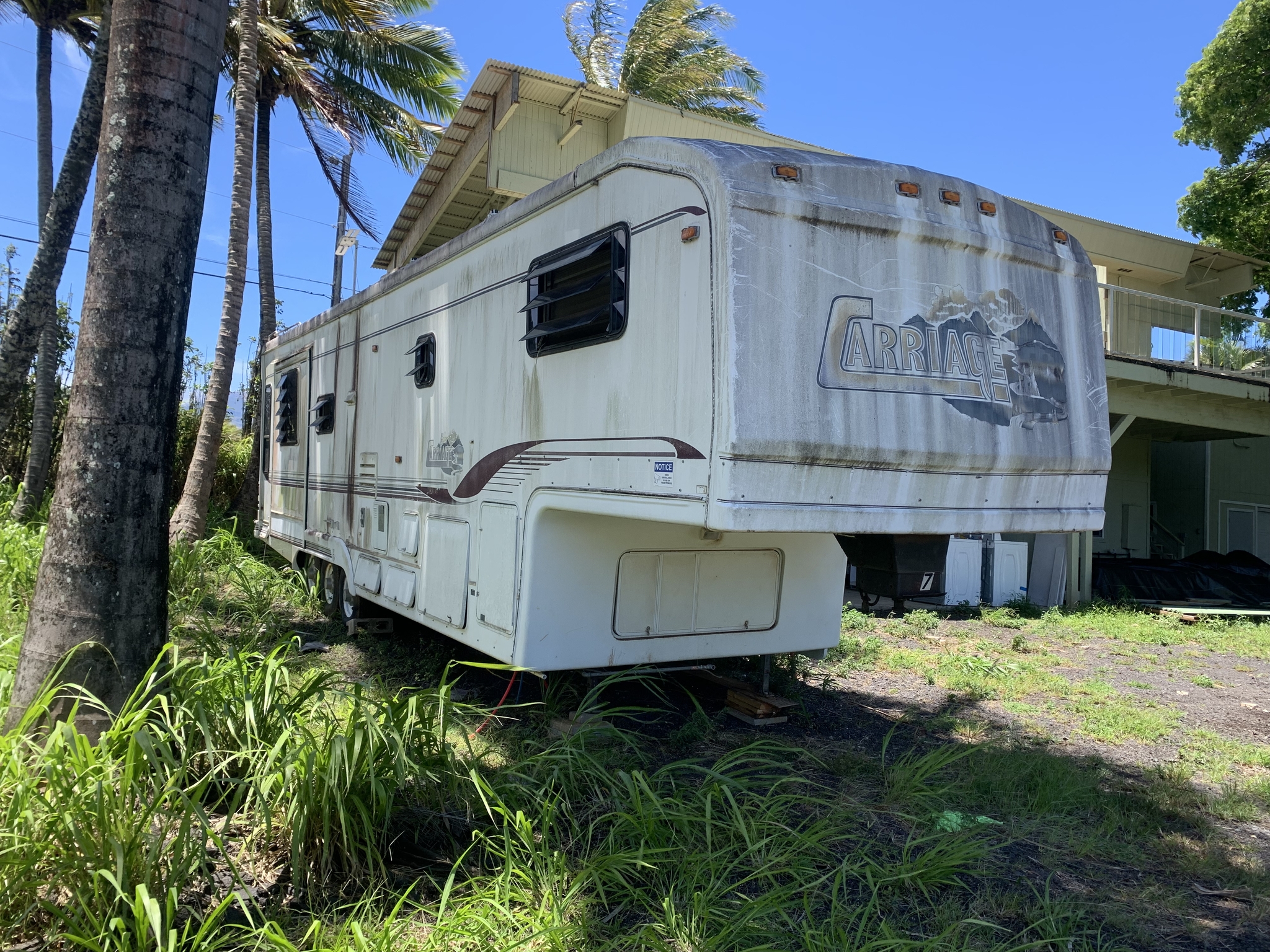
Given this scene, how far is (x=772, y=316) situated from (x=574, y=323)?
1176 mm

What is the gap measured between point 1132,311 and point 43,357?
15.9 m

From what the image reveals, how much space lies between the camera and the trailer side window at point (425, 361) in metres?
5.93

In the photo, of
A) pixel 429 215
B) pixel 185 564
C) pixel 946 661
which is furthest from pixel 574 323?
pixel 429 215

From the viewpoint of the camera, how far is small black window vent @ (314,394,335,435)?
7.88 meters

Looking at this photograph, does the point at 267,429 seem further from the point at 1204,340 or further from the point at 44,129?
the point at 1204,340

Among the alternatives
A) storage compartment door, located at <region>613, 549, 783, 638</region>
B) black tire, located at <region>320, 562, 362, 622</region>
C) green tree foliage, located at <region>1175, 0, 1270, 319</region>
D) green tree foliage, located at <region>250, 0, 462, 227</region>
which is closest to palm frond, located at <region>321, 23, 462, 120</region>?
green tree foliage, located at <region>250, 0, 462, 227</region>

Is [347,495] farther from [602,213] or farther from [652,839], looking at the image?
[652,839]

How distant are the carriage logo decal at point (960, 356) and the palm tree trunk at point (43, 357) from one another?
27.8 feet

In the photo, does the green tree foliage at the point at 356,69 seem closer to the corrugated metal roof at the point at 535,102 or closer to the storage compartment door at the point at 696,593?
the corrugated metal roof at the point at 535,102

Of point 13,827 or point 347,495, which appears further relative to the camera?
point 347,495

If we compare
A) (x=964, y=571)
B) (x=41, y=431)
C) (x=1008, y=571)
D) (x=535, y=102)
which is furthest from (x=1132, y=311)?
(x=41, y=431)

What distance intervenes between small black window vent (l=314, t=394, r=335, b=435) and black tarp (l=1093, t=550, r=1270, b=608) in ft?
35.2

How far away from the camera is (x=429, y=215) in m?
15.8

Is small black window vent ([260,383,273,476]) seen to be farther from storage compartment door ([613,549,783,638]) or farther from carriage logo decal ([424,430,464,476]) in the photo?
storage compartment door ([613,549,783,638])
